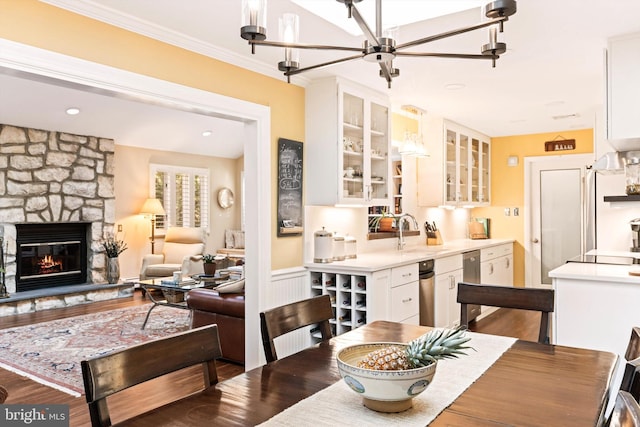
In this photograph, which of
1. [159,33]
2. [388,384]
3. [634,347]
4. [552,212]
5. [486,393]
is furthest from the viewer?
[552,212]

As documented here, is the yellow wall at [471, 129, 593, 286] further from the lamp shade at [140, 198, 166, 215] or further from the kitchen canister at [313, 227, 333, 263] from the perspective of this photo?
the lamp shade at [140, 198, 166, 215]

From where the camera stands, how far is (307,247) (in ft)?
13.3

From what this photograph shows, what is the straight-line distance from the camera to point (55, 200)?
22.7 ft

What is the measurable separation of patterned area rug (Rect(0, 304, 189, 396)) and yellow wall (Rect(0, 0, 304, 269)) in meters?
1.99

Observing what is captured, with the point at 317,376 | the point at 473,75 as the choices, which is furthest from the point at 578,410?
the point at 473,75

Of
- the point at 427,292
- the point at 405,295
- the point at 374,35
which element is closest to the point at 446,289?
the point at 427,292

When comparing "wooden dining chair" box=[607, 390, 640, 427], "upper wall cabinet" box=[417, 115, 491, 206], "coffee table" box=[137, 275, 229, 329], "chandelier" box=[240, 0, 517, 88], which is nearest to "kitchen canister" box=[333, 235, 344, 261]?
"coffee table" box=[137, 275, 229, 329]

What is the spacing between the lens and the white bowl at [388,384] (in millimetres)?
1227

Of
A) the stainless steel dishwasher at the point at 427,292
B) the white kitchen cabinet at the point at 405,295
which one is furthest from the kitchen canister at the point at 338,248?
the stainless steel dishwasher at the point at 427,292

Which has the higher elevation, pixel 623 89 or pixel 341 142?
pixel 623 89

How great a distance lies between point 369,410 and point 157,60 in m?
2.40

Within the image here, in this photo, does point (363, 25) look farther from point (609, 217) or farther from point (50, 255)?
point (50, 255)

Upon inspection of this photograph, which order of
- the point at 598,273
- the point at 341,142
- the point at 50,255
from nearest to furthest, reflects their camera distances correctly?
the point at 598,273 < the point at 341,142 < the point at 50,255

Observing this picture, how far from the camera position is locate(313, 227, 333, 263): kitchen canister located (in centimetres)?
399
